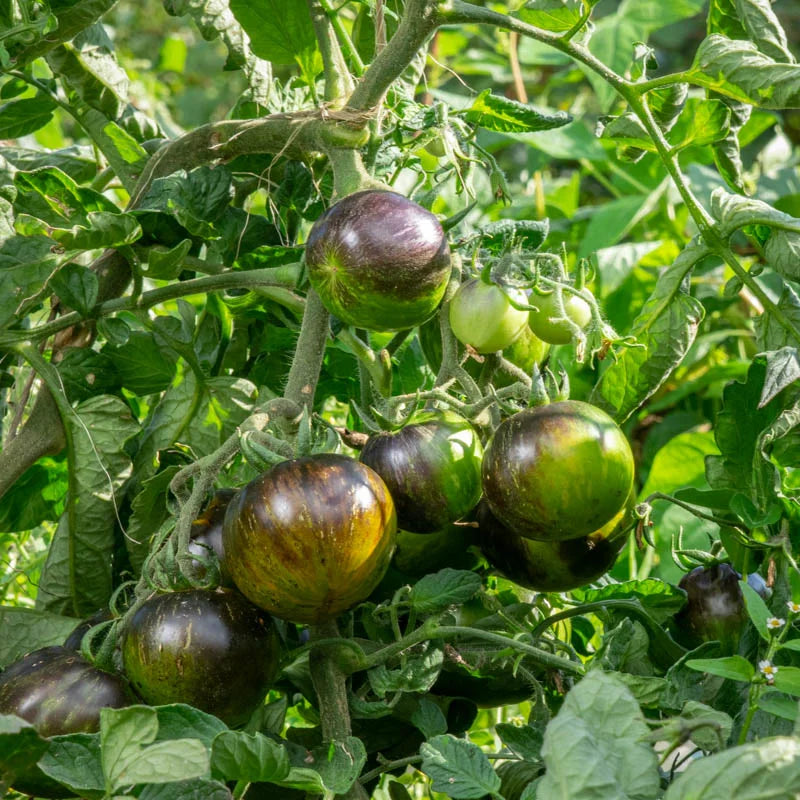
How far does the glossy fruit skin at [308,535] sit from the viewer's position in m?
0.69

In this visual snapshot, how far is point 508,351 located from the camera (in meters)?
0.91

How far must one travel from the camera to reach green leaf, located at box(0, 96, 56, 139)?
1.11 metres

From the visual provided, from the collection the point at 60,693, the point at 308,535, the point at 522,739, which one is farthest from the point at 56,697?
the point at 522,739

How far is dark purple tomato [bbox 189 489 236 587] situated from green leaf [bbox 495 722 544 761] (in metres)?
0.23

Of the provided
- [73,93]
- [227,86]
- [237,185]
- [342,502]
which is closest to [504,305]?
[342,502]

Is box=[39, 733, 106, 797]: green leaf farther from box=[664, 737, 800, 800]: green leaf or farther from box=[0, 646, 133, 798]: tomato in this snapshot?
box=[664, 737, 800, 800]: green leaf

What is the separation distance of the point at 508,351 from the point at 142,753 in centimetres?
47

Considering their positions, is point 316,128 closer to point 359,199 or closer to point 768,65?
point 359,199

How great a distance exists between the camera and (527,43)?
2.11 meters

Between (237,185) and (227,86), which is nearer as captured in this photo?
(237,185)

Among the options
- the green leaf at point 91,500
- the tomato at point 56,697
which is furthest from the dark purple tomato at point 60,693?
the green leaf at point 91,500

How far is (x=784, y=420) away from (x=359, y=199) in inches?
14.6

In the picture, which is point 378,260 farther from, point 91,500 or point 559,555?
point 91,500

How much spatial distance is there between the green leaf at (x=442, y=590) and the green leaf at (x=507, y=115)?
1.36ft
